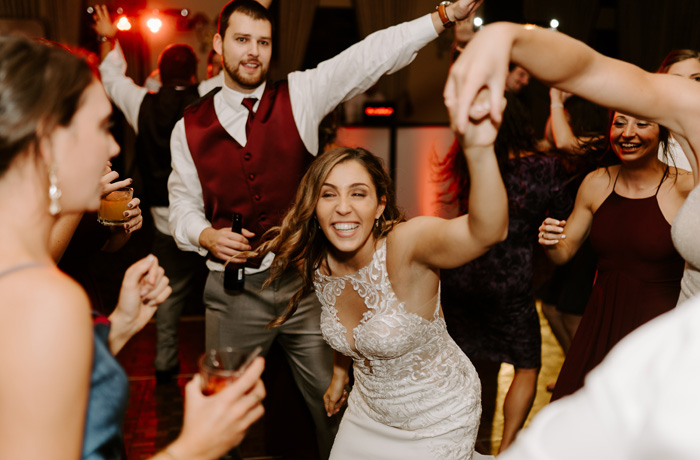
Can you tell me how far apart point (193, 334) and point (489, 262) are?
2.43 m

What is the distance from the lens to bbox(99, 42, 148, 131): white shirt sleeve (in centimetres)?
353

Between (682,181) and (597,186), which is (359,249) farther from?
(682,181)

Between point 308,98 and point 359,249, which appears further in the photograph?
point 308,98

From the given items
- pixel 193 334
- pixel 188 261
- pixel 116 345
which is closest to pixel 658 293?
pixel 116 345

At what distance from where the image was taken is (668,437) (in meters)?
0.41

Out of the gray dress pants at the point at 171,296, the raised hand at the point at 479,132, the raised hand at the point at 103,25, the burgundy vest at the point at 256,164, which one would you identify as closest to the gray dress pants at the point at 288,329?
the burgundy vest at the point at 256,164

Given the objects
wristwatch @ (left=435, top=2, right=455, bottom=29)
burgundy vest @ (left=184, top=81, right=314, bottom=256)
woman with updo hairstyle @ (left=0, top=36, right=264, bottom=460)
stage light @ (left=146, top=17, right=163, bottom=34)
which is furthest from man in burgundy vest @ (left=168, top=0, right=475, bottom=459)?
stage light @ (left=146, top=17, right=163, bottom=34)

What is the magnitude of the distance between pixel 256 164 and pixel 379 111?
5.10m

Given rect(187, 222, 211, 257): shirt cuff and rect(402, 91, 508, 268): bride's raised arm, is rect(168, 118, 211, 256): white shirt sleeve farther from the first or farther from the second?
rect(402, 91, 508, 268): bride's raised arm


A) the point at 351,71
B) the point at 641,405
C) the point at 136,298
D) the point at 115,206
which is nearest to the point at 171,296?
the point at 115,206

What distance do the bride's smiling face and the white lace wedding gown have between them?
78mm

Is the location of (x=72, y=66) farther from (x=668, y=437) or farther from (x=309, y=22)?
(x=309, y=22)

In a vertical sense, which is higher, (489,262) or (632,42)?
(632,42)

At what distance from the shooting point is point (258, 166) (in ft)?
7.94
